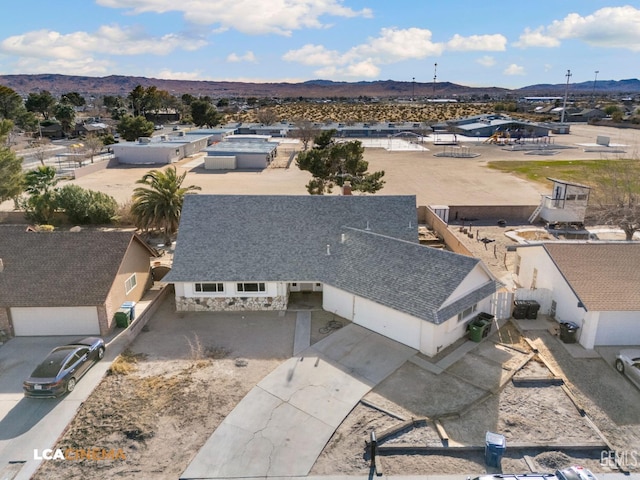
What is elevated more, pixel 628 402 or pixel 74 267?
pixel 74 267

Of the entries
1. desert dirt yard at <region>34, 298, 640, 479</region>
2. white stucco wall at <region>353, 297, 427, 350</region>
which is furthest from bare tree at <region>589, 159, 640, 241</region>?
white stucco wall at <region>353, 297, 427, 350</region>

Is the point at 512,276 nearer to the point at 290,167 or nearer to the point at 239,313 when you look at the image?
the point at 239,313

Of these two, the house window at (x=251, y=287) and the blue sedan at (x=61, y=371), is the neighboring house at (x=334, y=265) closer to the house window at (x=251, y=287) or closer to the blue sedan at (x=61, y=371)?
the house window at (x=251, y=287)

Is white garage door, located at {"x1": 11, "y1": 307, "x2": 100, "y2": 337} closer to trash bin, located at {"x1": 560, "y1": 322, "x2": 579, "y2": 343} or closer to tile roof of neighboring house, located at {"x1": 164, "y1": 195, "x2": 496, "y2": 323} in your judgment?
tile roof of neighboring house, located at {"x1": 164, "y1": 195, "x2": 496, "y2": 323}

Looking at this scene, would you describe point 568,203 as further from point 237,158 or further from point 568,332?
point 237,158

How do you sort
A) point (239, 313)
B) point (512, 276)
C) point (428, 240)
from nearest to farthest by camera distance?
1. point (239, 313)
2. point (512, 276)
3. point (428, 240)

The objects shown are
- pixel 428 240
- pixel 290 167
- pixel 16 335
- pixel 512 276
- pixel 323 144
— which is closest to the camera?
pixel 16 335

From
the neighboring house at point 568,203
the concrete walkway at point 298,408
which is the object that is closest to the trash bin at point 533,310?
the concrete walkway at point 298,408

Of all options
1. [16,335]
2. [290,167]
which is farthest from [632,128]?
[16,335]
